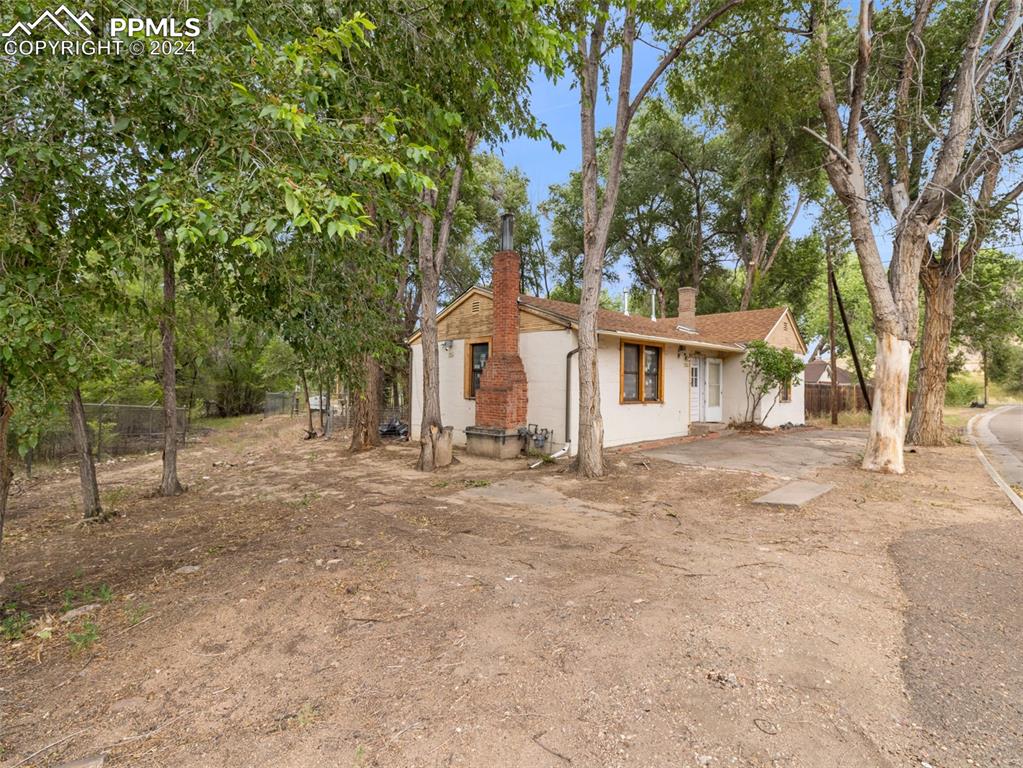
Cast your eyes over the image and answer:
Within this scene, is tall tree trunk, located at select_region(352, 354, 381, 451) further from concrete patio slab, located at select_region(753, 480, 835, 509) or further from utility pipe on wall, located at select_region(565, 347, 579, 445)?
concrete patio slab, located at select_region(753, 480, 835, 509)

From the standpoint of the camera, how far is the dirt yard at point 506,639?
6.64 ft

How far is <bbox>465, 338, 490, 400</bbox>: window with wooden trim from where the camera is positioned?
39.8 ft

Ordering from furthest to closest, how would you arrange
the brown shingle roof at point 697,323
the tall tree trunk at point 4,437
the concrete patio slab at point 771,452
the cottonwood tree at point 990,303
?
the cottonwood tree at point 990,303 < the brown shingle roof at point 697,323 < the concrete patio slab at point 771,452 < the tall tree trunk at point 4,437

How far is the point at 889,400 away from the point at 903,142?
4.95 meters

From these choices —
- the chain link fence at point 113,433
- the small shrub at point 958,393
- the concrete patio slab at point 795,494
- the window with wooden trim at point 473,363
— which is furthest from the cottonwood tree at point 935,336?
the small shrub at point 958,393

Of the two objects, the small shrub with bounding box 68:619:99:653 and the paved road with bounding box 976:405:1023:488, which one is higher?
the small shrub with bounding box 68:619:99:653

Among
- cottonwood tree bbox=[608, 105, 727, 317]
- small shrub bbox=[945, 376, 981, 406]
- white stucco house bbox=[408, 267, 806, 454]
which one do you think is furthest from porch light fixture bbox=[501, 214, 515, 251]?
small shrub bbox=[945, 376, 981, 406]

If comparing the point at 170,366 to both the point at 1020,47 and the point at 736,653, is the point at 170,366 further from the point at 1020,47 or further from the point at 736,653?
the point at 1020,47

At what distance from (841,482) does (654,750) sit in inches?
275

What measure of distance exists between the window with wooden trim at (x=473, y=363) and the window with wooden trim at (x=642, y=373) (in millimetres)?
3437

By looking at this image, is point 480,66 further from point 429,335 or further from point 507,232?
point 507,232

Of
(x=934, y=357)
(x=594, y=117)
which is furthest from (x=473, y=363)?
(x=934, y=357)

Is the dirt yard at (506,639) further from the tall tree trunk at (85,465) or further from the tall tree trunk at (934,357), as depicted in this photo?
the tall tree trunk at (934,357)

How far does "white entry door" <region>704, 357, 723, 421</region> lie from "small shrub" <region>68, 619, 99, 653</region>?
14328mm
